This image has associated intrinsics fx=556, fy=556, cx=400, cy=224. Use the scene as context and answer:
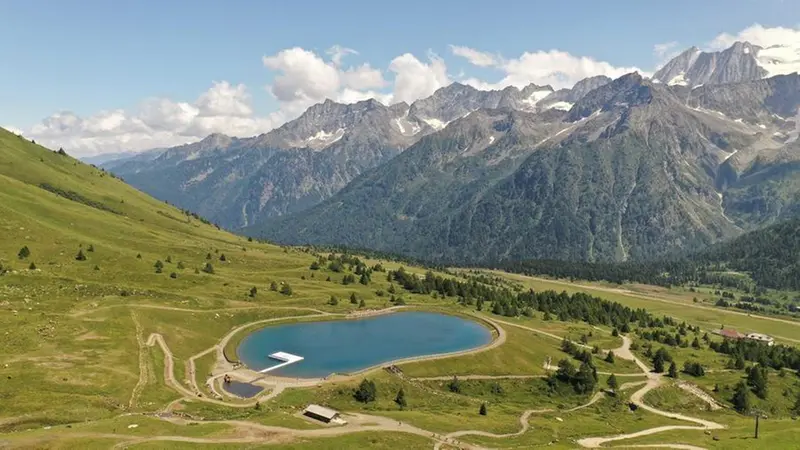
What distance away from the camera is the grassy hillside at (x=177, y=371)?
8688 cm

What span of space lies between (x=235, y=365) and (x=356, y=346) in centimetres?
3503

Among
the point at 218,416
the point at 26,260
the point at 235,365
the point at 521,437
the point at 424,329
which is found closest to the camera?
the point at 218,416

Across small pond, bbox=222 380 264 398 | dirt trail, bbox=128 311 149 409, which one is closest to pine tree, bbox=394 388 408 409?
small pond, bbox=222 380 264 398

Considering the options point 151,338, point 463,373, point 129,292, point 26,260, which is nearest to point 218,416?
→ point 151,338

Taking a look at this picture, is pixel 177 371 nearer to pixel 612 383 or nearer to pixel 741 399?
pixel 612 383

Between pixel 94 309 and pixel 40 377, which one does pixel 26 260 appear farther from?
pixel 40 377

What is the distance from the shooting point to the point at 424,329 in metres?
177

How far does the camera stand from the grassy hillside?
3420 inches

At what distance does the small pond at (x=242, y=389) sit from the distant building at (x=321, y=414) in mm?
19475

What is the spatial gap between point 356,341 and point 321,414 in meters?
60.8

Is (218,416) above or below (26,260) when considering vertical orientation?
below

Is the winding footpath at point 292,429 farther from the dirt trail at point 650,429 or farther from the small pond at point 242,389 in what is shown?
A: the small pond at point 242,389

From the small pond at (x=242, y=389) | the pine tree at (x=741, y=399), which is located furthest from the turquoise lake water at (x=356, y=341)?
the pine tree at (x=741, y=399)

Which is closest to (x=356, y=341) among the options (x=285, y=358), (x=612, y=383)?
(x=285, y=358)
